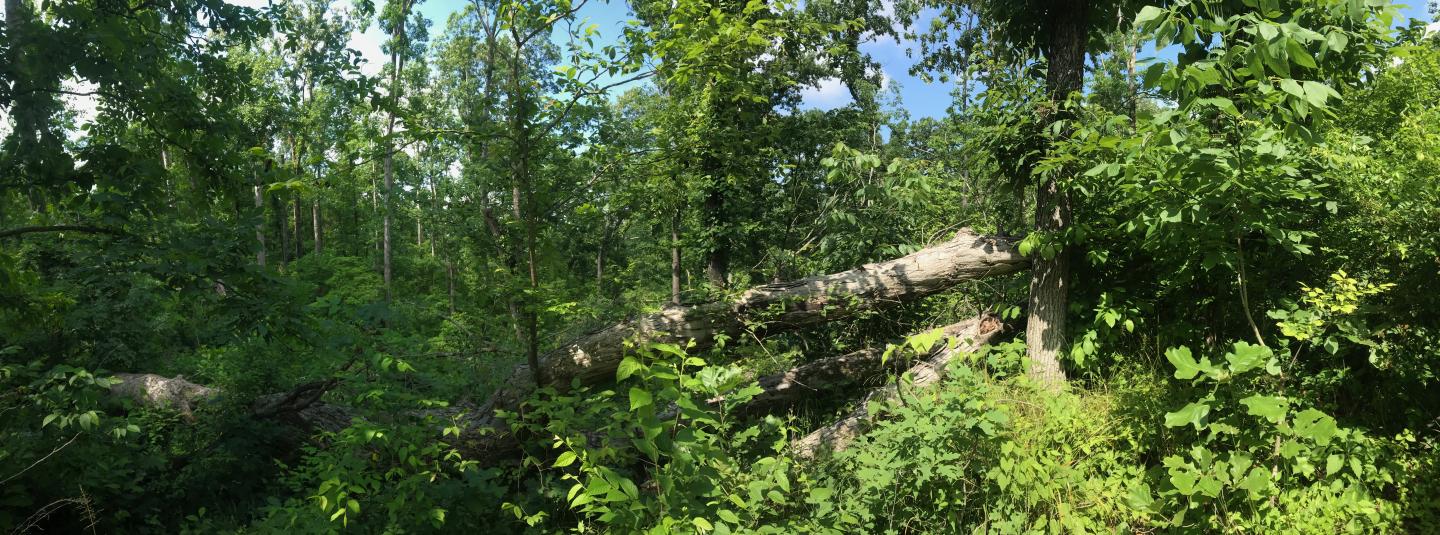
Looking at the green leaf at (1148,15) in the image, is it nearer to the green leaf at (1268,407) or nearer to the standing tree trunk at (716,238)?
the green leaf at (1268,407)

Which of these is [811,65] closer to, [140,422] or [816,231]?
[816,231]

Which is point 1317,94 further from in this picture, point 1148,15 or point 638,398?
point 638,398

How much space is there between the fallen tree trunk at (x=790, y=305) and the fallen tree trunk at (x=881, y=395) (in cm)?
49

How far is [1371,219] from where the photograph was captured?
3.76 metres

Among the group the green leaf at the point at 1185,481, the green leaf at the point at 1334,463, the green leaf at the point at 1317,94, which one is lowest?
the green leaf at the point at 1185,481

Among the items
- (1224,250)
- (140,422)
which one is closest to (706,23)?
(1224,250)

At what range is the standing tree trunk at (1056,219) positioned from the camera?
193 inches

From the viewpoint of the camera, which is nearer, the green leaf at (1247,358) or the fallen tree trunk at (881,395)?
the green leaf at (1247,358)

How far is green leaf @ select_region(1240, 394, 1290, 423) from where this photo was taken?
2893 mm

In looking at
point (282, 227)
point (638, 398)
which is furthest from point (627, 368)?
point (282, 227)

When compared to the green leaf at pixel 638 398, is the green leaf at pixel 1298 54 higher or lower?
higher

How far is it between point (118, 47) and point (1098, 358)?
655 cm

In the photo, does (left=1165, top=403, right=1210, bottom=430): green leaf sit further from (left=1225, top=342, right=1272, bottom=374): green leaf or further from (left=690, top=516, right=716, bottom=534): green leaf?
(left=690, top=516, right=716, bottom=534): green leaf

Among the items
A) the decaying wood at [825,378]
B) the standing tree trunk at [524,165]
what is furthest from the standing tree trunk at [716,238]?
the standing tree trunk at [524,165]
